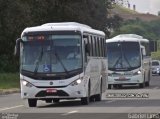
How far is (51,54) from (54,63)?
36 cm

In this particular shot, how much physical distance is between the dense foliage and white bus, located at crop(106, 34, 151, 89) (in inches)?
418

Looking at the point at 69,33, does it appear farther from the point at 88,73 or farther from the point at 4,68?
the point at 4,68

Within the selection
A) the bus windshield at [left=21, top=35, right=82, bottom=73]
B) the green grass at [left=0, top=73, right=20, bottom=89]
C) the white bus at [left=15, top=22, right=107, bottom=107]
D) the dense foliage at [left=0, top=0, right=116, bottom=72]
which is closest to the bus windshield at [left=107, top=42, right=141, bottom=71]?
the green grass at [left=0, top=73, right=20, bottom=89]

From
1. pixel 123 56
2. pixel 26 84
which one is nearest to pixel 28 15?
pixel 123 56

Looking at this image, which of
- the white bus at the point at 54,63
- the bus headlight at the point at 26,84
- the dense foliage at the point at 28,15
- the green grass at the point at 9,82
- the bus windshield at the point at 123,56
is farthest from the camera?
the dense foliage at the point at 28,15

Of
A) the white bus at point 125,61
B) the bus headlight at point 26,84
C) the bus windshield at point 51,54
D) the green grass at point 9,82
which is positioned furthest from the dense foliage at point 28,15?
the bus headlight at point 26,84

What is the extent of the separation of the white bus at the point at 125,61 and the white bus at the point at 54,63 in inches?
705

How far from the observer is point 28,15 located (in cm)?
5597

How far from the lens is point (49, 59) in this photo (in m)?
27.3

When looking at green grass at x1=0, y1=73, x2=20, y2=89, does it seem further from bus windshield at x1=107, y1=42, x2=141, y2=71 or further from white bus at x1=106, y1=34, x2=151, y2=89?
bus windshield at x1=107, y1=42, x2=141, y2=71

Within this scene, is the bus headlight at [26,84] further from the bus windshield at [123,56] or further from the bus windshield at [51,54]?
the bus windshield at [123,56]

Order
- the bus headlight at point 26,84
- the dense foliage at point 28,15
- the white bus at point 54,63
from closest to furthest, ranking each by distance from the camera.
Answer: the white bus at point 54,63, the bus headlight at point 26,84, the dense foliage at point 28,15

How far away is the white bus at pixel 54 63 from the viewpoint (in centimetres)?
2694

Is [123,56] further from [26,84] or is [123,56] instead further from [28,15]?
[26,84]
